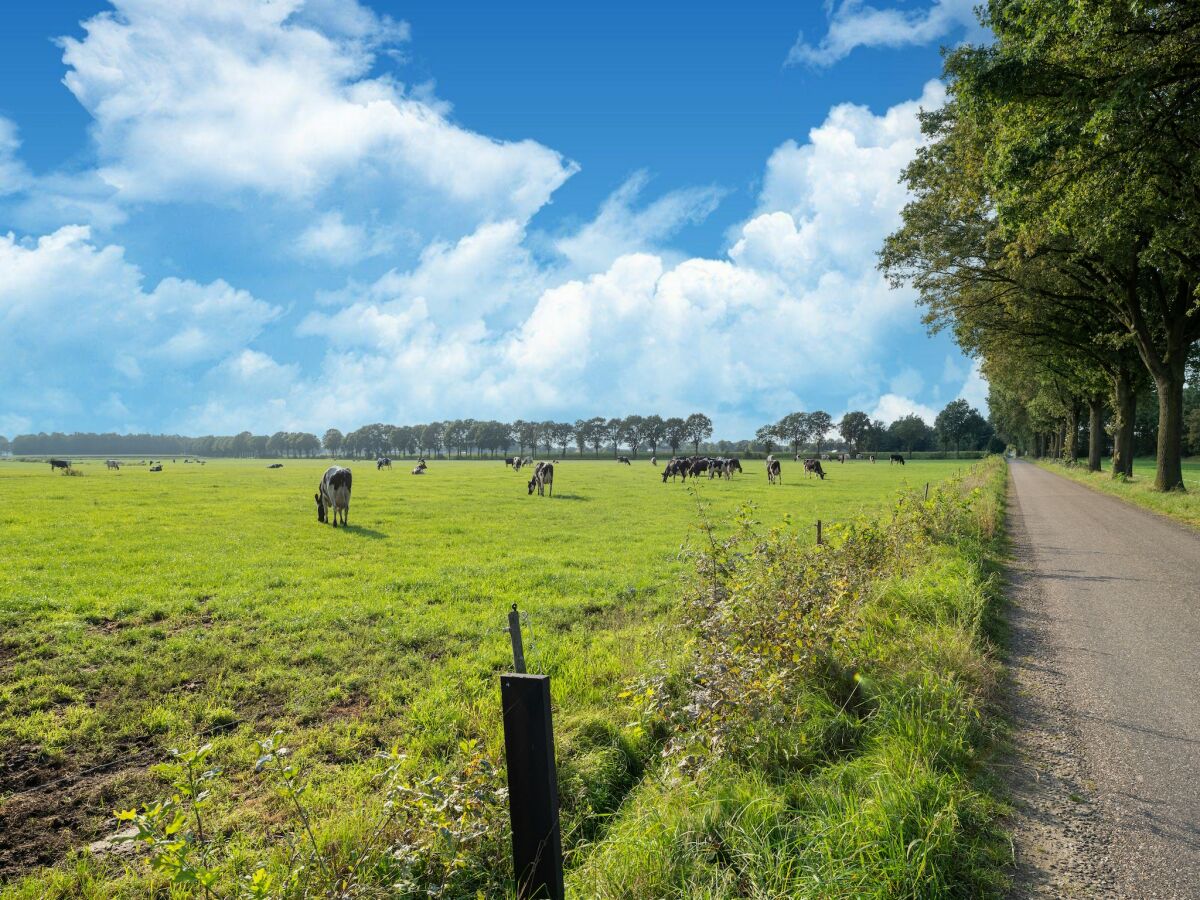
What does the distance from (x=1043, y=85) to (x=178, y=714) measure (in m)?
21.6

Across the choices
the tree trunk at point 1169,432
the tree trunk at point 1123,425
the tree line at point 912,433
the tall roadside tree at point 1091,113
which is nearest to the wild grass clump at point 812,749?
the tall roadside tree at point 1091,113

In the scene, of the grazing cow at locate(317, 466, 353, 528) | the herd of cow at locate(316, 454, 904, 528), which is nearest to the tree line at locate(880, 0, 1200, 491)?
the herd of cow at locate(316, 454, 904, 528)

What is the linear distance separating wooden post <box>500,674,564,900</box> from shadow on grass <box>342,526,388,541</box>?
16897 mm

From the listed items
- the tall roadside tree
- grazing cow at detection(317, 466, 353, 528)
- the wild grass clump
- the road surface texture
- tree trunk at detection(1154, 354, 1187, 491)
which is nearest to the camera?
the wild grass clump

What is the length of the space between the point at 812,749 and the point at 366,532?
18533 millimetres

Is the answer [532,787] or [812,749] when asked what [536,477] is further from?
[532,787]

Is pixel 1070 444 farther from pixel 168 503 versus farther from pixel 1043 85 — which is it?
pixel 168 503

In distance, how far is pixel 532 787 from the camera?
367cm

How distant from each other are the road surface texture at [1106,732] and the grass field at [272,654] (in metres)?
3.26

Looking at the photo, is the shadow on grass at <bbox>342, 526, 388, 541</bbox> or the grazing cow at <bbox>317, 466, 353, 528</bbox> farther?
the grazing cow at <bbox>317, 466, 353, 528</bbox>

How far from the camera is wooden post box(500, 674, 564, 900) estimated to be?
3.50 metres

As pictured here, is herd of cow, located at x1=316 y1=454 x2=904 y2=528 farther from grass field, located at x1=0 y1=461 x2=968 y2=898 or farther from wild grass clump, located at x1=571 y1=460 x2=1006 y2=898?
wild grass clump, located at x1=571 y1=460 x2=1006 y2=898

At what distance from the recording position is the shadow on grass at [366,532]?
64.7 feet

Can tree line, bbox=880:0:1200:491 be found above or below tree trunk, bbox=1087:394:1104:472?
above
